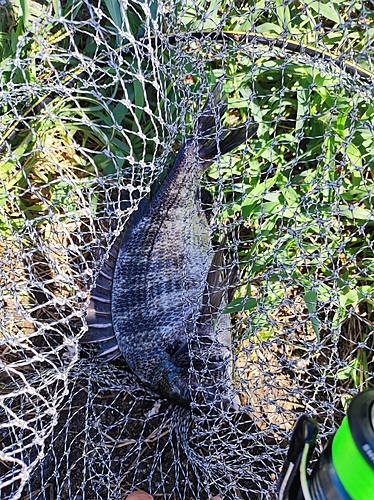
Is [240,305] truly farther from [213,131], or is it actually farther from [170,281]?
[213,131]

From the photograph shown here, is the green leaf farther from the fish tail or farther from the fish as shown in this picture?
the fish tail

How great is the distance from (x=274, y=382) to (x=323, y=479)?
3.11 ft

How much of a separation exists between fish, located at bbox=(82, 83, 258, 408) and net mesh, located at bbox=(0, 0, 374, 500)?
2.6 inches

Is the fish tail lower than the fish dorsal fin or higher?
higher

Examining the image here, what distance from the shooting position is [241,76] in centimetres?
186

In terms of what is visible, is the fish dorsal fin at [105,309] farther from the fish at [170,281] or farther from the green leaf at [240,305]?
the green leaf at [240,305]

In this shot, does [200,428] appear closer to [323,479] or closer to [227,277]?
[227,277]

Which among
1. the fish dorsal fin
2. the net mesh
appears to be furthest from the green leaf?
the fish dorsal fin

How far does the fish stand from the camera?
170 centimetres

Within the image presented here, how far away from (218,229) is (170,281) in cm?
29

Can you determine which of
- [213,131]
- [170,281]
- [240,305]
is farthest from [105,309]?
[213,131]

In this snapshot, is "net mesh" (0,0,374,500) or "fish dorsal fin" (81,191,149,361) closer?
"net mesh" (0,0,374,500)

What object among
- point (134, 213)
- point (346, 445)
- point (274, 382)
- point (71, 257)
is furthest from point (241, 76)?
point (346, 445)

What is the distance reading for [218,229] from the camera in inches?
73.3
